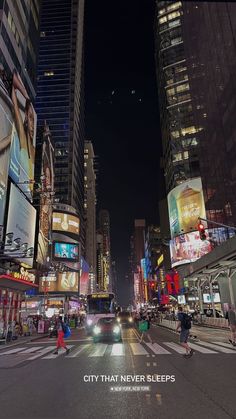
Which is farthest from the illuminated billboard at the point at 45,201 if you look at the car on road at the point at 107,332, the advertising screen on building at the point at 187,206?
the advertising screen on building at the point at 187,206

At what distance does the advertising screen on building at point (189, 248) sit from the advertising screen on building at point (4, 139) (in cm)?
4815

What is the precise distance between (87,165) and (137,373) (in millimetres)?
169643

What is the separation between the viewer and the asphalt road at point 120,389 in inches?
243

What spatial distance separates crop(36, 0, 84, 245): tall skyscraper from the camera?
389 feet

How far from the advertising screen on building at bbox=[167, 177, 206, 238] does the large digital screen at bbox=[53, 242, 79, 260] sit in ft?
96.2

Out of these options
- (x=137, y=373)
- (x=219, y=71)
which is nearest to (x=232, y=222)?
(x=219, y=71)

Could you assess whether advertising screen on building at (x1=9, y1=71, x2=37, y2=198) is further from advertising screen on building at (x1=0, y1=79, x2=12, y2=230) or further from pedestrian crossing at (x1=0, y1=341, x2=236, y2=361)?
pedestrian crossing at (x1=0, y1=341, x2=236, y2=361)

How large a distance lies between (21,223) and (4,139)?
8520mm

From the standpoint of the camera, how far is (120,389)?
798cm

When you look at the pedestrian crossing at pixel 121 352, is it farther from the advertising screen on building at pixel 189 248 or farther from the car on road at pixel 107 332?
the advertising screen on building at pixel 189 248

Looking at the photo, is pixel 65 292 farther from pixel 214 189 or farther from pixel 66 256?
pixel 214 189

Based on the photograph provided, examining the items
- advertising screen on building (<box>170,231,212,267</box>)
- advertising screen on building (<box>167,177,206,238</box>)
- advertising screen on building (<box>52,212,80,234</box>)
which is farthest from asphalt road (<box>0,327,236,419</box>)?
advertising screen on building (<box>52,212,80,234</box>)

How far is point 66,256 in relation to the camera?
90.6 m

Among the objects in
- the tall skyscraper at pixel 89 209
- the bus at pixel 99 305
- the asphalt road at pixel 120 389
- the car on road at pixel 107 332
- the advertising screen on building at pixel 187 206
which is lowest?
the asphalt road at pixel 120 389
